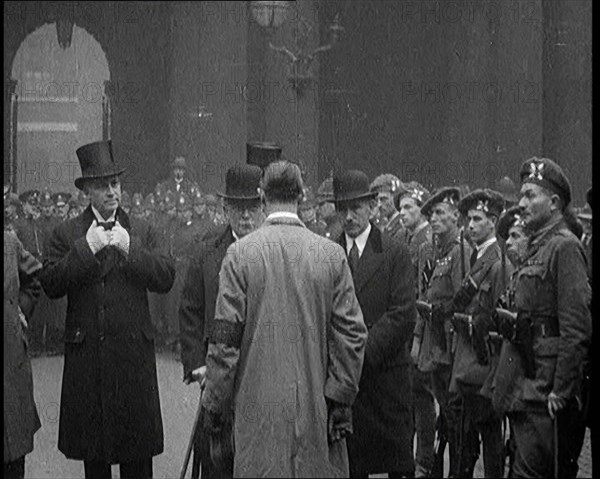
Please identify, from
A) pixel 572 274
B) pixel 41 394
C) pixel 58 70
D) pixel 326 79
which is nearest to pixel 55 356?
pixel 41 394

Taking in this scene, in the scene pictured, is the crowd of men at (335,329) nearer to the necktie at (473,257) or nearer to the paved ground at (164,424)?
the necktie at (473,257)

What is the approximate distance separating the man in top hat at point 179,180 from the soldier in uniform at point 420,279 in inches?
109

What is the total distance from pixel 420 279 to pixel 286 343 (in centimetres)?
207

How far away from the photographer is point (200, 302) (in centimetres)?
587

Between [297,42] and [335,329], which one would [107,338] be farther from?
[297,42]

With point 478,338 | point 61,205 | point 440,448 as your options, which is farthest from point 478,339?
point 61,205

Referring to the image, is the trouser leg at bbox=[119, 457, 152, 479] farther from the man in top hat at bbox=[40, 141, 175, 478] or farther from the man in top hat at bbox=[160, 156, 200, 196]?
the man in top hat at bbox=[160, 156, 200, 196]

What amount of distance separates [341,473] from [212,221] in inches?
160

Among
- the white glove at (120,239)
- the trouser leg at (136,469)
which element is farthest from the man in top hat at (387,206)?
the trouser leg at (136,469)

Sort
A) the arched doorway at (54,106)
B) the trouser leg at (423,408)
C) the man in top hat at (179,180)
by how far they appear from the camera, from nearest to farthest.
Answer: the trouser leg at (423,408)
the man in top hat at (179,180)
the arched doorway at (54,106)

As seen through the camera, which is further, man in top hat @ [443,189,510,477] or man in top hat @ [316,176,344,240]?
man in top hat @ [316,176,344,240]

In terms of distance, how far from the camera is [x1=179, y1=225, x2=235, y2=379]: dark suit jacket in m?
5.81

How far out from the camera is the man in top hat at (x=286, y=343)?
4.82 meters

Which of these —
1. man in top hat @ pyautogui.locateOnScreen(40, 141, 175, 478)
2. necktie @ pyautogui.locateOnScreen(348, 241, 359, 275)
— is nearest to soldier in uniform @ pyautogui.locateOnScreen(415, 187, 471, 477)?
necktie @ pyautogui.locateOnScreen(348, 241, 359, 275)
